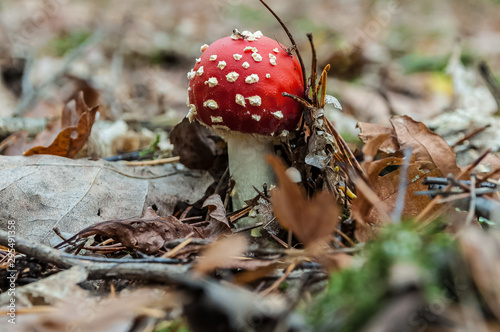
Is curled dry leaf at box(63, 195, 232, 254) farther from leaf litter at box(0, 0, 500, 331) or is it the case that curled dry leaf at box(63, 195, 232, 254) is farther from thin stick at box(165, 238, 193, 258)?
thin stick at box(165, 238, 193, 258)

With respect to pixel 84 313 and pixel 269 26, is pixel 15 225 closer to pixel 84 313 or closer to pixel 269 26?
pixel 84 313

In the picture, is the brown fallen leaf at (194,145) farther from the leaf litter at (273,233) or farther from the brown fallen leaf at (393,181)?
the brown fallen leaf at (393,181)

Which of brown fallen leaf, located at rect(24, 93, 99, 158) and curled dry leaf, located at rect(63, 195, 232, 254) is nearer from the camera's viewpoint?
curled dry leaf, located at rect(63, 195, 232, 254)

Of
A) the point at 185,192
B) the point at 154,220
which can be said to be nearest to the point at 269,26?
the point at 185,192

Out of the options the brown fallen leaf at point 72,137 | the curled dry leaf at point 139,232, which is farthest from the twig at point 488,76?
the brown fallen leaf at point 72,137

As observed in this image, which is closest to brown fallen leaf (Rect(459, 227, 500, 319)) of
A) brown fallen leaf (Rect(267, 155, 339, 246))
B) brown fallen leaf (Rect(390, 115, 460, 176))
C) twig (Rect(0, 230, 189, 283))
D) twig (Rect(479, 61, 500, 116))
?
brown fallen leaf (Rect(267, 155, 339, 246))

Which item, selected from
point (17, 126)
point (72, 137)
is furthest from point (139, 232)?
point (17, 126)

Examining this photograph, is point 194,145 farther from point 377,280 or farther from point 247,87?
point 377,280
